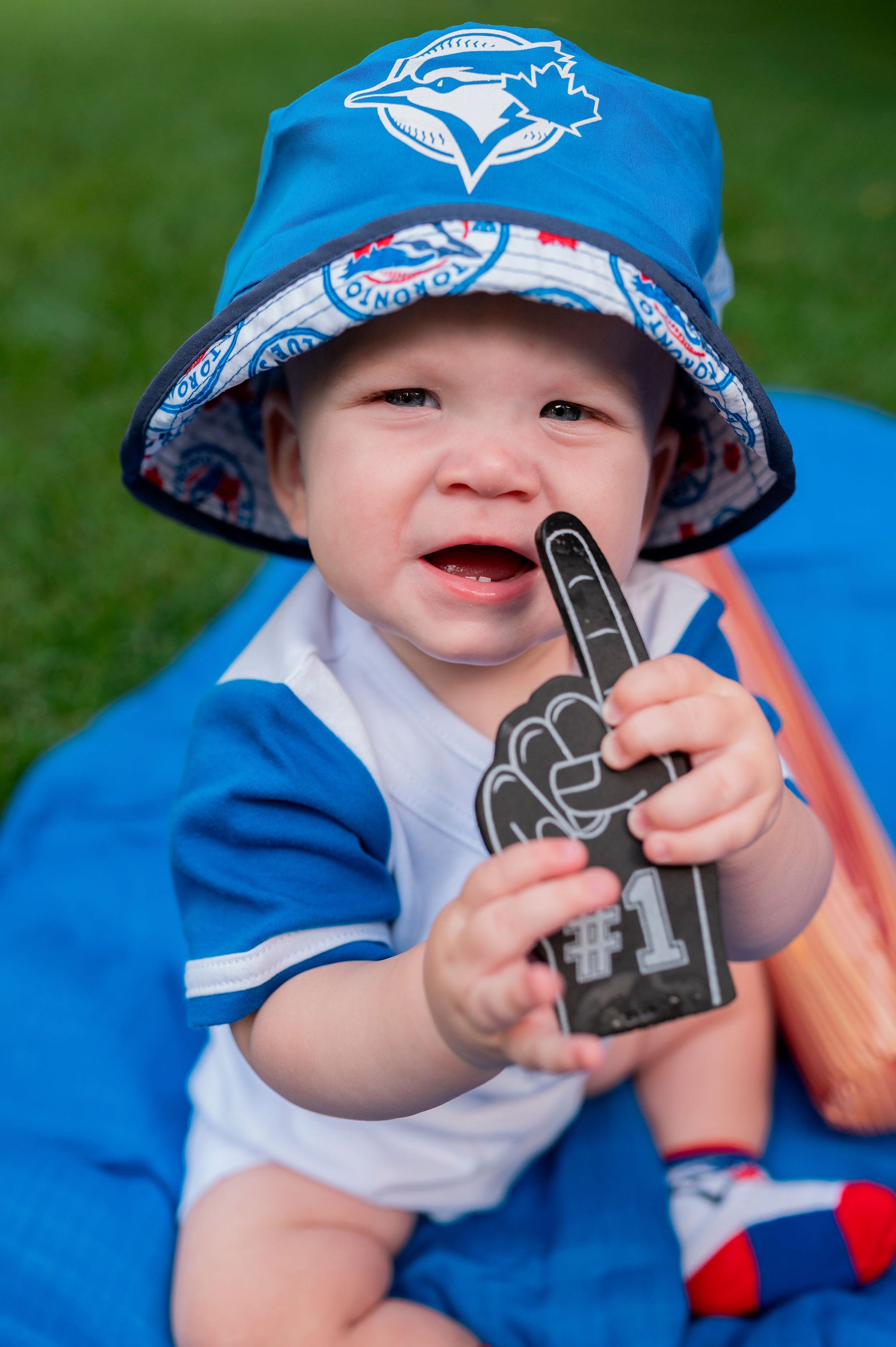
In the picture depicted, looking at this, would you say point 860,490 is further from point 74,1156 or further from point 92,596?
point 74,1156

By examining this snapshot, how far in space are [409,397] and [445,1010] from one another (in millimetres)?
511

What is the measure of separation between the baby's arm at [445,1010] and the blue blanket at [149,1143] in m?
0.41

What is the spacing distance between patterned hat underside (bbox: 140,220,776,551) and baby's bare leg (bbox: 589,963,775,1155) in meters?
0.67

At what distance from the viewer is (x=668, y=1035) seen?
58.6 inches

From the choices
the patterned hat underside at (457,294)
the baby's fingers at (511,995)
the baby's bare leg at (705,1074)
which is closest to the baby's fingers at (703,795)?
the baby's fingers at (511,995)

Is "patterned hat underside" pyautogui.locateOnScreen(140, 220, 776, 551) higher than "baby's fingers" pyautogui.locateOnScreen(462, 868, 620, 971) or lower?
higher

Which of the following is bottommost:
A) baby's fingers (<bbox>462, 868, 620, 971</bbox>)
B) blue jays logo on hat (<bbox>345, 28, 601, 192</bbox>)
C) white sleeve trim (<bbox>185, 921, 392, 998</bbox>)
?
white sleeve trim (<bbox>185, 921, 392, 998</bbox>)

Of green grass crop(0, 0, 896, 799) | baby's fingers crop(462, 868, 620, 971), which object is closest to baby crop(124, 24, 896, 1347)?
baby's fingers crop(462, 868, 620, 971)

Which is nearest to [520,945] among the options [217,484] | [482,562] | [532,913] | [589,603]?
[532,913]

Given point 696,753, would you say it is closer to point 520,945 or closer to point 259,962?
point 520,945

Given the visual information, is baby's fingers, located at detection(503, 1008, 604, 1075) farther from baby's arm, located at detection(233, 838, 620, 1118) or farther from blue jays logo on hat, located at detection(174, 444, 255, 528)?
blue jays logo on hat, located at detection(174, 444, 255, 528)

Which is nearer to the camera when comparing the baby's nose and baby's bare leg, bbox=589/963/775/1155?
the baby's nose

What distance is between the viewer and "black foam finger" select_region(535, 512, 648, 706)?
0.87 m

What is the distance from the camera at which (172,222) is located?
14.0 feet
